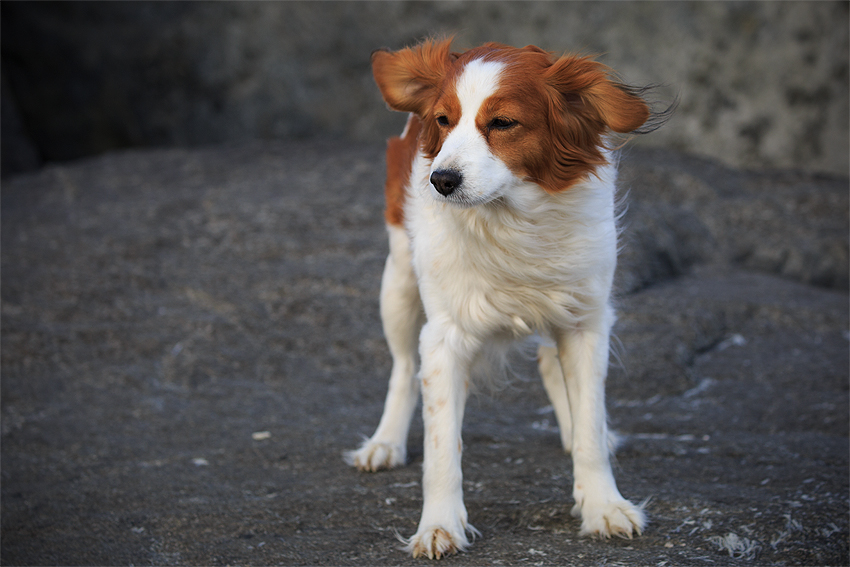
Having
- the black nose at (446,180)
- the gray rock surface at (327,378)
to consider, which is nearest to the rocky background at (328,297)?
the gray rock surface at (327,378)

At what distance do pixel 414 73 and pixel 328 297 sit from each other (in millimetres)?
2866

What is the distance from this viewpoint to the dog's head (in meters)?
2.41

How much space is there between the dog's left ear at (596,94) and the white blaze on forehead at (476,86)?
0.61ft

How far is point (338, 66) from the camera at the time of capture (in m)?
8.41

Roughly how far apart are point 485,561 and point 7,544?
1.81 m

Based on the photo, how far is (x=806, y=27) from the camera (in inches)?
283

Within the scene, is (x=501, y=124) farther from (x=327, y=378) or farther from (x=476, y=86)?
(x=327, y=378)

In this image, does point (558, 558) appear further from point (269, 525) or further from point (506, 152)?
point (506, 152)

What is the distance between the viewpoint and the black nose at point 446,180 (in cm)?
235

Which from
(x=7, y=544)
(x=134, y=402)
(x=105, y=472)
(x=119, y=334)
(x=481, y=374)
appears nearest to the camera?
(x=7, y=544)

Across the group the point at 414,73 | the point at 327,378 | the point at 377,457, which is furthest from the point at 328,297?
the point at 414,73

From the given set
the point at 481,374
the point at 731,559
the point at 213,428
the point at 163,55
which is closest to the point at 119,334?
the point at 213,428

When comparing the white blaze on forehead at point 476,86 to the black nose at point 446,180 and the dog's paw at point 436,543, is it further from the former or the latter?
the dog's paw at point 436,543

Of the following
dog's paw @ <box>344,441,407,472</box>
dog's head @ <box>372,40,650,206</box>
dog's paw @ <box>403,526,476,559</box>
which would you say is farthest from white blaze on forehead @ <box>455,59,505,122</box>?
dog's paw @ <box>344,441,407,472</box>
